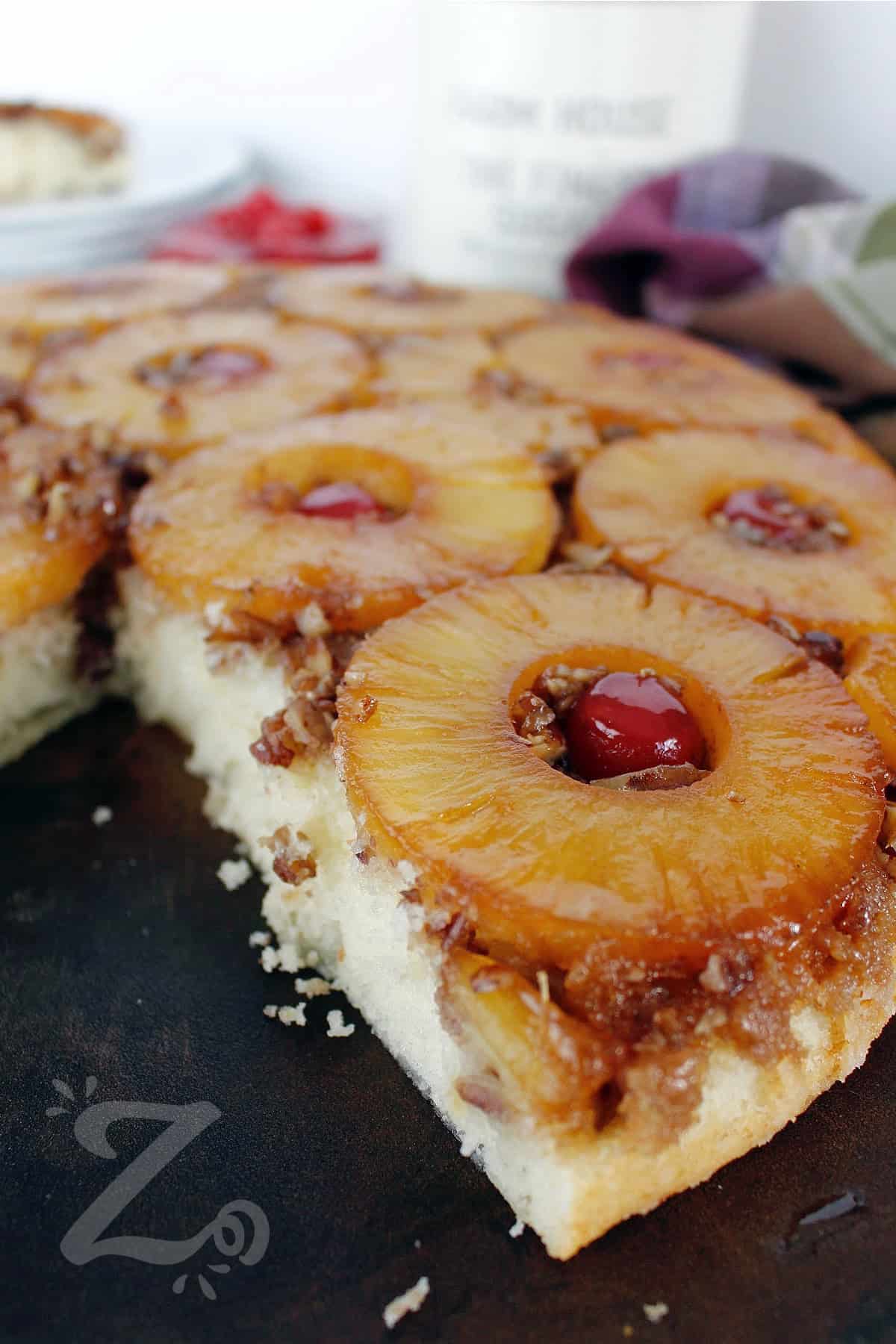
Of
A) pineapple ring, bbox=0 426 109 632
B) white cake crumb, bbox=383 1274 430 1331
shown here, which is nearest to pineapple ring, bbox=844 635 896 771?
white cake crumb, bbox=383 1274 430 1331

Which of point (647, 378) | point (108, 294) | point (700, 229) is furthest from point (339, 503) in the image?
point (700, 229)

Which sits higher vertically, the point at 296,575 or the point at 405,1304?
the point at 296,575

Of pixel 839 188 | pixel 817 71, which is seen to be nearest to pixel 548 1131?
pixel 839 188

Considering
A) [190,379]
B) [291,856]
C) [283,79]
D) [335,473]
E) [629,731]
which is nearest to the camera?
[629,731]

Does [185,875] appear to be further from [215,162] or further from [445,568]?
[215,162]

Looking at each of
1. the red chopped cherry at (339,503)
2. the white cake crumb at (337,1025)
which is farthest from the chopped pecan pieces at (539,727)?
the red chopped cherry at (339,503)

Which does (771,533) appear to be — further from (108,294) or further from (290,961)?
(108,294)

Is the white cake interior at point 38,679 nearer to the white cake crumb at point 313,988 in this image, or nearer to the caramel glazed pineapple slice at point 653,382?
the white cake crumb at point 313,988
